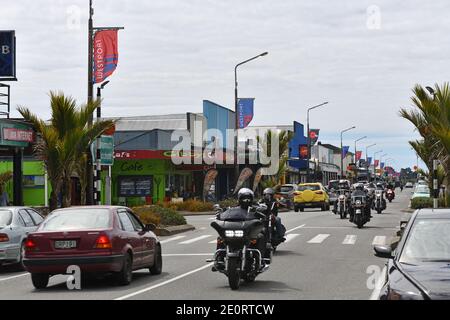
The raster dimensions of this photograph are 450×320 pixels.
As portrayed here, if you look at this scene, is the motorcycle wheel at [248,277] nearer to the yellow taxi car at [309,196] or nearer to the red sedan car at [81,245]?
the red sedan car at [81,245]

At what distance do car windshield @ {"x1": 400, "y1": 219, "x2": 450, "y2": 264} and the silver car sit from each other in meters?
10.4

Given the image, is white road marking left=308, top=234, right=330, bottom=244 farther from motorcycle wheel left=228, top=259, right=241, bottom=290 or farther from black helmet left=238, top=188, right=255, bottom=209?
motorcycle wheel left=228, top=259, right=241, bottom=290

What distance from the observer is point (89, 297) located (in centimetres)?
1249

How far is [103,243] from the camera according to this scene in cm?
1370

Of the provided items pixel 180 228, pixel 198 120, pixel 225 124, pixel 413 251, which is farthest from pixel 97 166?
pixel 225 124

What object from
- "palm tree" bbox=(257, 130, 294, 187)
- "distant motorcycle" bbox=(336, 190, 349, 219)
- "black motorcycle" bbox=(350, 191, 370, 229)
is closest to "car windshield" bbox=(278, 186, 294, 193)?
"palm tree" bbox=(257, 130, 294, 187)

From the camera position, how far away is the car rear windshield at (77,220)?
14039 millimetres

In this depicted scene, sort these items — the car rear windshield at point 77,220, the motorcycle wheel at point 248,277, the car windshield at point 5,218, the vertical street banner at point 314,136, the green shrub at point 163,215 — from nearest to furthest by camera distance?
1. the motorcycle wheel at point 248,277
2. the car rear windshield at point 77,220
3. the car windshield at point 5,218
4. the green shrub at point 163,215
5. the vertical street banner at point 314,136

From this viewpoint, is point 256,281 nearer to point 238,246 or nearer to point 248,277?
point 248,277

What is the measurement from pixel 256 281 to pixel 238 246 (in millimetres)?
1429

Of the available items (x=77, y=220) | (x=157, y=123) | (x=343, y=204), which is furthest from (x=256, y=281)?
(x=157, y=123)

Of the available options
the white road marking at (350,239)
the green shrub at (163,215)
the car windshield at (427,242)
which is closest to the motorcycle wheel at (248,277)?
the car windshield at (427,242)

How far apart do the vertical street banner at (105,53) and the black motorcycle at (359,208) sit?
9592 millimetres
